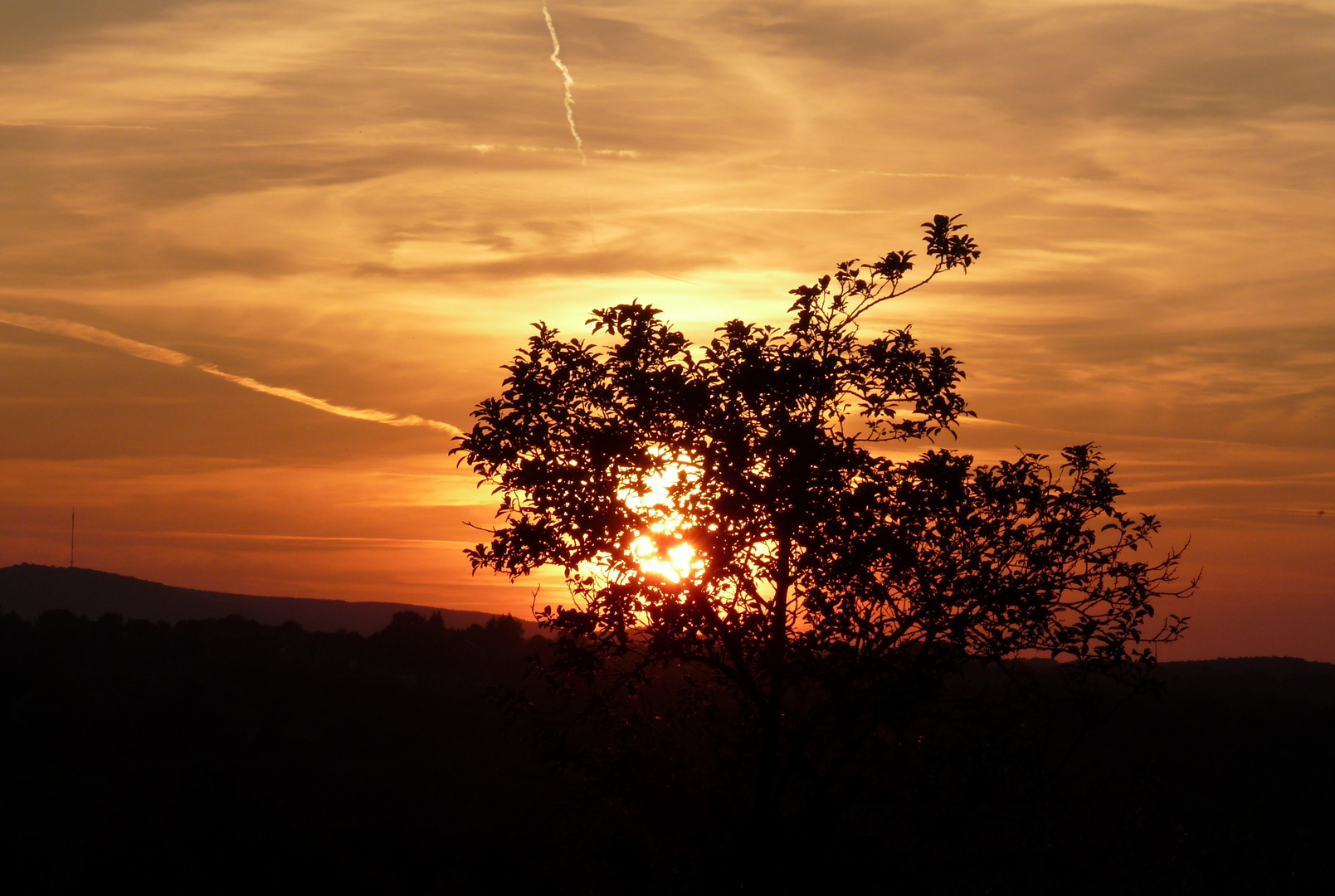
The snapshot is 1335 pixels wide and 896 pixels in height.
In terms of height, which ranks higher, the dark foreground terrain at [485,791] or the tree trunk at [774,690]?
the tree trunk at [774,690]

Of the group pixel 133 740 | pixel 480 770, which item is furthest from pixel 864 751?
pixel 133 740

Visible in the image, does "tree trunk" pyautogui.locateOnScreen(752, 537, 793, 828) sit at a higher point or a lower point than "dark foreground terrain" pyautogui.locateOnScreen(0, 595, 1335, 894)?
higher

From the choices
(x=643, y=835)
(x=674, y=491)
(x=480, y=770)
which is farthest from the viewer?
(x=480, y=770)

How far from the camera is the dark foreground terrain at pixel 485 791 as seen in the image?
15156mm

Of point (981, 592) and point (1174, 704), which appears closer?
point (981, 592)

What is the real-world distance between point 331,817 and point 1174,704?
57.6 meters

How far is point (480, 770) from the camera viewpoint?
222 ft

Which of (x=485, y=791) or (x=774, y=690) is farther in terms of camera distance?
(x=485, y=791)

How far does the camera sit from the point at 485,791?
62719 mm

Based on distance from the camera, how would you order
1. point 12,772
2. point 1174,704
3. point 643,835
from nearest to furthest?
point 643,835 < point 12,772 < point 1174,704

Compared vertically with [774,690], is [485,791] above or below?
below

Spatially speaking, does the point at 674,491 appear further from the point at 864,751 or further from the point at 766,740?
the point at 864,751

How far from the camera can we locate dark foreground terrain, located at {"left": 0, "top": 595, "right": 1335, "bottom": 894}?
1516 cm

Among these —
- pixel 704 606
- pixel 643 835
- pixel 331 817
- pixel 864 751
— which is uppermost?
pixel 704 606
